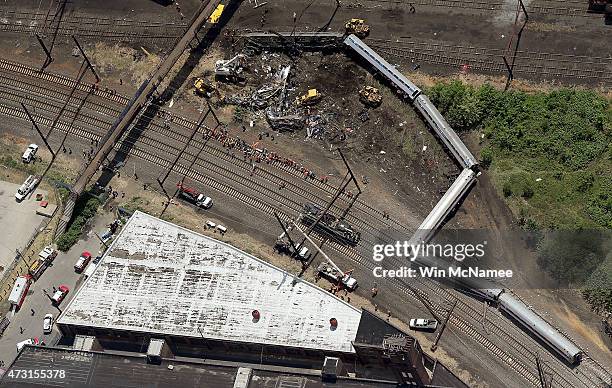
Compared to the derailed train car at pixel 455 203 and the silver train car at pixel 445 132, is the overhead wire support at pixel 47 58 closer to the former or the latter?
the derailed train car at pixel 455 203

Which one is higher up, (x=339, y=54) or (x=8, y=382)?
(x=339, y=54)

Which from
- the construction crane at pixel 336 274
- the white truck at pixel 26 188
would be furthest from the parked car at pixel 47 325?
the construction crane at pixel 336 274

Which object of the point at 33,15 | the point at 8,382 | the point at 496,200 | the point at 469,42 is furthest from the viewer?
the point at 33,15

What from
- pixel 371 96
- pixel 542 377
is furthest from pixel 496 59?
pixel 542 377

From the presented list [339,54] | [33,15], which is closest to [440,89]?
[339,54]

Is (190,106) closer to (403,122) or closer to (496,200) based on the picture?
(403,122)

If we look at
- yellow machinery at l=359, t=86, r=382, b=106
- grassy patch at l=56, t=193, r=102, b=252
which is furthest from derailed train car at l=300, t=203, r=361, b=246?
grassy patch at l=56, t=193, r=102, b=252
